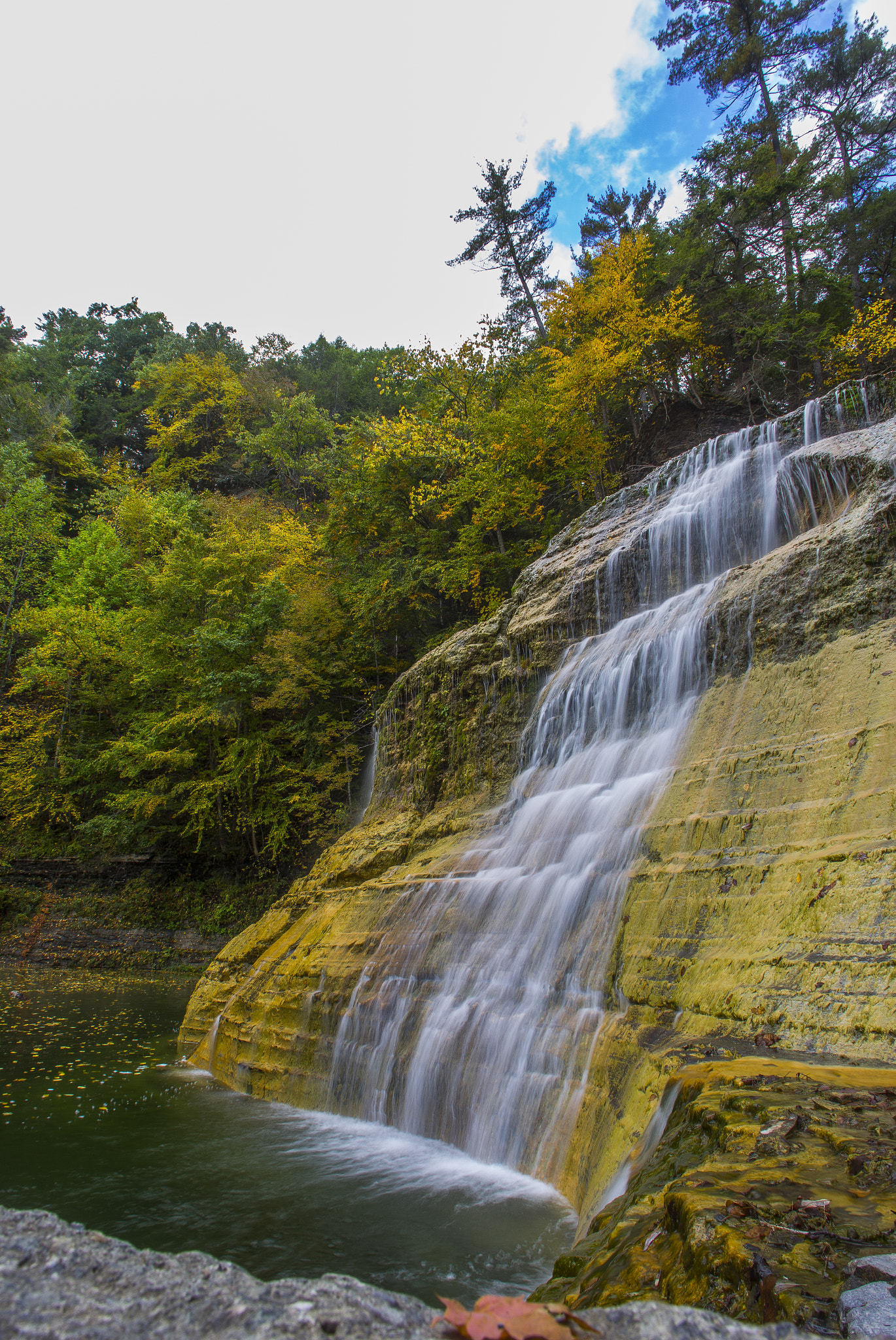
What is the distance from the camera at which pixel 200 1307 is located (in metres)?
1.29

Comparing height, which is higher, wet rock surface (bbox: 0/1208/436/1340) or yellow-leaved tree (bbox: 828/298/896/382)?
yellow-leaved tree (bbox: 828/298/896/382)

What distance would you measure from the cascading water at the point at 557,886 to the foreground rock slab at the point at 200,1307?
364 centimetres

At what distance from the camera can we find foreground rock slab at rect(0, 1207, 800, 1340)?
1201 millimetres

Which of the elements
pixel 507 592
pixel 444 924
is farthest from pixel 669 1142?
pixel 507 592

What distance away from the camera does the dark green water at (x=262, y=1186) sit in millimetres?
3611

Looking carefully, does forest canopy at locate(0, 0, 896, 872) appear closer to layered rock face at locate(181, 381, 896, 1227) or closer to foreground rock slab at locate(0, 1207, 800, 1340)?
layered rock face at locate(181, 381, 896, 1227)

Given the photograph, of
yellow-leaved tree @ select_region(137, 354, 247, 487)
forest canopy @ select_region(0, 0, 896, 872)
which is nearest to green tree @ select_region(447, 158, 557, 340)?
forest canopy @ select_region(0, 0, 896, 872)

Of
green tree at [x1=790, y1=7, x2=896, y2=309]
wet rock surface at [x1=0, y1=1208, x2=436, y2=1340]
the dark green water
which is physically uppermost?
green tree at [x1=790, y1=7, x2=896, y2=309]

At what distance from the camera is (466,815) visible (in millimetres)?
10086

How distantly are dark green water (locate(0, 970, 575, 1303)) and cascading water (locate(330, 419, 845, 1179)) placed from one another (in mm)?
405

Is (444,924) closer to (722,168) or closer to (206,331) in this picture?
(722,168)

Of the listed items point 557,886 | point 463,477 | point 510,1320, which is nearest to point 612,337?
point 463,477

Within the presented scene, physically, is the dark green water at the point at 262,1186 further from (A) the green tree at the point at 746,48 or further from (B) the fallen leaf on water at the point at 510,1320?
(A) the green tree at the point at 746,48

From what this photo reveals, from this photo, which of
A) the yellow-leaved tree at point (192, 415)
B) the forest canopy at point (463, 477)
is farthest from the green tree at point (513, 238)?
the yellow-leaved tree at point (192, 415)
